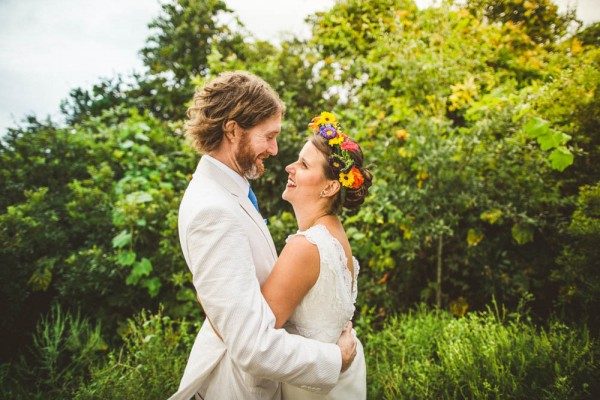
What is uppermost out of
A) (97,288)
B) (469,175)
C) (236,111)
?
(236,111)

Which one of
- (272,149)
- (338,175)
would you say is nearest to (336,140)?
(338,175)

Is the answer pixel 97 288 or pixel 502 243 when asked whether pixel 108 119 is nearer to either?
pixel 97 288

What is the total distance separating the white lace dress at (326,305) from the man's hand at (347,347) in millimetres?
31

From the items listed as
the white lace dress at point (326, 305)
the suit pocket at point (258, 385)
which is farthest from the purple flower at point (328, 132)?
the suit pocket at point (258, 385)

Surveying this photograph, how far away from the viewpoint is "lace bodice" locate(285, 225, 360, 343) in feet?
5.66

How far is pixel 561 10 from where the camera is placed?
812cm

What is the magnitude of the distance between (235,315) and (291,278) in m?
0.33

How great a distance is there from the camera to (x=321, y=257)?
5.65 ft

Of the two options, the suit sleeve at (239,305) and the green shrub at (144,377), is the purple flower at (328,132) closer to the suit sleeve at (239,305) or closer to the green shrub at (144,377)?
the suit sleeve at (239,305)

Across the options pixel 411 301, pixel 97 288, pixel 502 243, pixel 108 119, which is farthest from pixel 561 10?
pixel 97 288

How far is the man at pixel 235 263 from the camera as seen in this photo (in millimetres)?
1340

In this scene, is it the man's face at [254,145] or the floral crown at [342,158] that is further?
the floral crown at [342,158]

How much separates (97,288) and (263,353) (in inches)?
174

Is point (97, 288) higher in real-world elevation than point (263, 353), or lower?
lower
